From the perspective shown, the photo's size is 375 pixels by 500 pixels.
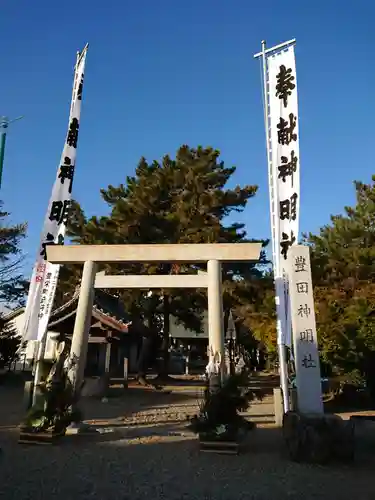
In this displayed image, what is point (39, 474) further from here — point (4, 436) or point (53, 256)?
point (53, 256)

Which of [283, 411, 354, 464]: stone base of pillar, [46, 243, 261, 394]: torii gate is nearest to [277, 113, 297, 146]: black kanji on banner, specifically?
[46, 243, 261, 394]: torii gate

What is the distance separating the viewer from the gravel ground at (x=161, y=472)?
17.0ft

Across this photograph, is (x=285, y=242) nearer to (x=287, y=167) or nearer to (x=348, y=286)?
(x=287, y=167)

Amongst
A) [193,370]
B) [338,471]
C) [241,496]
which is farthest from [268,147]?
[193,370]

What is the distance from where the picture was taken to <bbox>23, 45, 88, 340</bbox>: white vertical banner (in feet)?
34.0

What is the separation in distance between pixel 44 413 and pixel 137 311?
569 inches

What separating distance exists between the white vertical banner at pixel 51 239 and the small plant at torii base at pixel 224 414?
4.83 meters

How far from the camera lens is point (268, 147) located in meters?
10.7

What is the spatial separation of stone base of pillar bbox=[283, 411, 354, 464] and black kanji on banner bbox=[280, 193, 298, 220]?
474 centimetres

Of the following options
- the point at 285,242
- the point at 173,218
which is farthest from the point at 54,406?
the point at 173,218

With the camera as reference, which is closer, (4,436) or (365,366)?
(4,436)

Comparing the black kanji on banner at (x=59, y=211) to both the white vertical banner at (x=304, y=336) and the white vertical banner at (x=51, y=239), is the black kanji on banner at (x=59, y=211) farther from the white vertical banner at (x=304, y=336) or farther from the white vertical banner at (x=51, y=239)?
the white vertical banner at (x=304, y=336)

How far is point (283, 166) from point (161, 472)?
739cm

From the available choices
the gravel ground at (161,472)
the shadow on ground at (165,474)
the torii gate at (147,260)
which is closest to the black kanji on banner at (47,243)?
the torii gate at (147,260)
